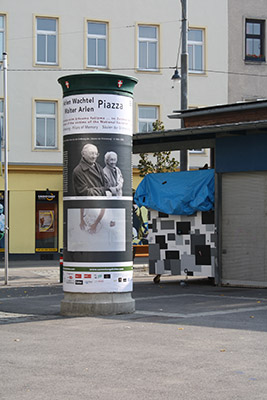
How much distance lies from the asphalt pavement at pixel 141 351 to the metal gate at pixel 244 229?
284 centimetres

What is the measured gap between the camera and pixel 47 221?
3428 centimetres

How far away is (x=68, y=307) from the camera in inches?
537

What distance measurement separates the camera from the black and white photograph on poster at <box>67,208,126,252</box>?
1360 cm

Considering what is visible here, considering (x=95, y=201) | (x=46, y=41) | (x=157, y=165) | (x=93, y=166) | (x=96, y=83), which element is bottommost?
(x=95, y=201)

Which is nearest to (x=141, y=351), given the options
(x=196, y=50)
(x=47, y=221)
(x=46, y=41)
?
(x=47, y=221)

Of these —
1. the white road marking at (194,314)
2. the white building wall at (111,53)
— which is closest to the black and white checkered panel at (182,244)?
the white road marking at (194,314)

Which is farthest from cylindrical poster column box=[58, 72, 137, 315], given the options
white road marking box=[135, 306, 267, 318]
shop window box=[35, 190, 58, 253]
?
shop window box=[35, 190, 58, 253]

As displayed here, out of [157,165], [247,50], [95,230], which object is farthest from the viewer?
[247,50]

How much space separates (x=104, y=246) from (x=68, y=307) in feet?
3.63

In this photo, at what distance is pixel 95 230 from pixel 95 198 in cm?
50

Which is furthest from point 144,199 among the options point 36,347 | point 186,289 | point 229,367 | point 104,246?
point 229,367

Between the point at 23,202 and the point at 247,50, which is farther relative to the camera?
the point at 247,50

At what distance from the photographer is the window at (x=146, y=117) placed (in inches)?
1425

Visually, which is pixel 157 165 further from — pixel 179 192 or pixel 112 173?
pixel 112 173
